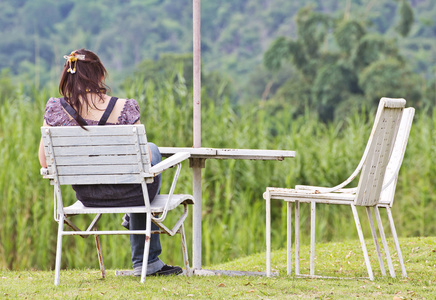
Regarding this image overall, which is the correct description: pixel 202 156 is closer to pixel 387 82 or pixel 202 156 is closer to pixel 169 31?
pixel 387 82

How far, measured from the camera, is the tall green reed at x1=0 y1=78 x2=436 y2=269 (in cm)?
714

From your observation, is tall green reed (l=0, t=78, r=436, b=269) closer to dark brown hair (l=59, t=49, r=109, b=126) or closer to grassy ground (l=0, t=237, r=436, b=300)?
grassy ground (l=0, t=237, r=436, b=300)

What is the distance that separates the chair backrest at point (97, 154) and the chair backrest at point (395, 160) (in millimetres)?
1580

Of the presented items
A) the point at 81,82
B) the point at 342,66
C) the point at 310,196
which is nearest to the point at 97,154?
the point at 81,82

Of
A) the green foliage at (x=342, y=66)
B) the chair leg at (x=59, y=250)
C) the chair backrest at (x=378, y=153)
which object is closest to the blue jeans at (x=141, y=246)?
the chair leg at (x=59, y=250)

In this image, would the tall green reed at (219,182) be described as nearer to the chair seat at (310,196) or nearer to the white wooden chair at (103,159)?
the chair seat at (310,196)

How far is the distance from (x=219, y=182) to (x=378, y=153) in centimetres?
442

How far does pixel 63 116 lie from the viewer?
3.80 metres

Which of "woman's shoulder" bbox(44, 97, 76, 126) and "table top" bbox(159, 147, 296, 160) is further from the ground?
"woman's shoulder" bbox(44, 97, 76, 126)

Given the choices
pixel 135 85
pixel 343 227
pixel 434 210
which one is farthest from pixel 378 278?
pixel 135 85

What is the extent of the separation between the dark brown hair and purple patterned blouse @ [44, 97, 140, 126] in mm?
67

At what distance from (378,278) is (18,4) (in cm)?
4460

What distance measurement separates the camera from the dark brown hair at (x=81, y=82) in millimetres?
3805

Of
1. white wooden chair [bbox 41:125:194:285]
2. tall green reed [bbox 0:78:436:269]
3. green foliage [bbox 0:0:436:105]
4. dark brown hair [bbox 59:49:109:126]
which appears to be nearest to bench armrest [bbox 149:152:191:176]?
white wooden chair [bbox 41:125:194:285]
